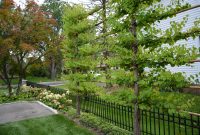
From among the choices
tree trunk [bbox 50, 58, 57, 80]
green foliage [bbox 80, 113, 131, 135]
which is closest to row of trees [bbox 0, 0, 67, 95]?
green foliage [bbox 80, 113, 131, 135]

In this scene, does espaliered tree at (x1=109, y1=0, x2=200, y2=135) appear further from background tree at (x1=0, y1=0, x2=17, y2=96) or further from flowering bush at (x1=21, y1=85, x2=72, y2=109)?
background tree at (x1=0, y1=0, x2=17, y2=96)

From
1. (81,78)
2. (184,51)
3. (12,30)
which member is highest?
(12,30)

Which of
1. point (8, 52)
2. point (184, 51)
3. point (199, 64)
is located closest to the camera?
point (184, 51)

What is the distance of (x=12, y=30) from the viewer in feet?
52.7

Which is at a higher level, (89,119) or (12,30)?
(12,30)

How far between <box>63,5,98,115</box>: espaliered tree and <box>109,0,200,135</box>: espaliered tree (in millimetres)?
3654

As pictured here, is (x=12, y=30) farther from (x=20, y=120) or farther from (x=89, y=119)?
(x=89, y=119)

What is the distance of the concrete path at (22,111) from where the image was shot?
33.2ft

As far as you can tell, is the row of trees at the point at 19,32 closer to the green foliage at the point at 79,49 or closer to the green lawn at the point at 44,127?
the green foliage at the point at 79,49

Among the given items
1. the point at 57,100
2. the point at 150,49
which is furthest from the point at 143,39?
the point at 57,100

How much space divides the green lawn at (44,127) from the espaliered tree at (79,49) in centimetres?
134

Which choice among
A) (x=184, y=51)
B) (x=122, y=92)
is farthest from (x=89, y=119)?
(x=184, y=51)

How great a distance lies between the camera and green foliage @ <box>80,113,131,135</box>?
7.64 m

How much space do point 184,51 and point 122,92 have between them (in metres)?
1.96
